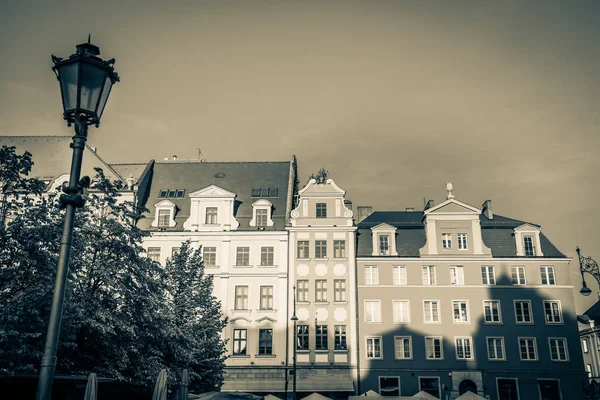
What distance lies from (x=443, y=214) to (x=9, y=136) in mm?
38676

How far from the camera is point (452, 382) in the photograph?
138 feet

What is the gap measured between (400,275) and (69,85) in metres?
40.5

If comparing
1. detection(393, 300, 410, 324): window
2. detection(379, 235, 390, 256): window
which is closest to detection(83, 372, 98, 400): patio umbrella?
detection(393, 300, 410, 324): window

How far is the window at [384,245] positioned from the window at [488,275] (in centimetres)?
771

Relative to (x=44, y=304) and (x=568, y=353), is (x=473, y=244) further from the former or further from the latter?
(x=44, y=304)

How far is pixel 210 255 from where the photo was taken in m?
44.8

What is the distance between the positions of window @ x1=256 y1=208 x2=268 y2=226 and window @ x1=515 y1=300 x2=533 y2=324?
21.1 meters

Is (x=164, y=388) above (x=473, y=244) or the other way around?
the other way around

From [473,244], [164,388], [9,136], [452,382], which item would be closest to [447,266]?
[473,244]

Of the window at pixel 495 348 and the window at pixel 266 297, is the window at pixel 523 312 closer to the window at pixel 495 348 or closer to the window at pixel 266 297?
the window at pixel 495 348

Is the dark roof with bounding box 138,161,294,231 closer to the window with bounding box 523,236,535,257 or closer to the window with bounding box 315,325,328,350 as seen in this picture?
the window with bounding box 315,325,328,350

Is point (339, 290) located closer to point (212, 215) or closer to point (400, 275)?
point (400, 275)

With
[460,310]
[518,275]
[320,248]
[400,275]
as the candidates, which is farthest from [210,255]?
[518,275]

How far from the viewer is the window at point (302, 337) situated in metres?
42.8
